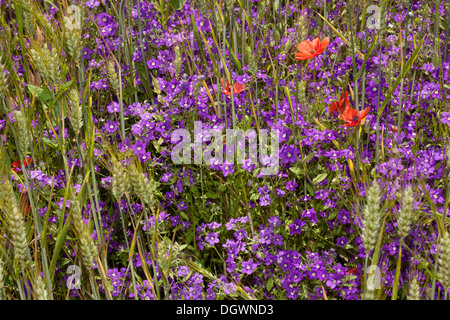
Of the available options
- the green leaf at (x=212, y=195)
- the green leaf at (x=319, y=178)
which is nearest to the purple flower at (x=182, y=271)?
the green leaf at (x=212, y=195)

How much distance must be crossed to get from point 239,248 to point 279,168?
0.37 metres

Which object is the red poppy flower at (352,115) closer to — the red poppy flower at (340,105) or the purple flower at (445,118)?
the red poppy flower at (340,105)

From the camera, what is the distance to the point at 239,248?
1977mm

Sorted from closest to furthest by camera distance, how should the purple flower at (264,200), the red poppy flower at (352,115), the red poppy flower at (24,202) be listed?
the red poppy flower at (24,202)
the red poppy flower at (352,115)
the purple flower at (264,200)

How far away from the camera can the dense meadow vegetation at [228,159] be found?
184 centimetres

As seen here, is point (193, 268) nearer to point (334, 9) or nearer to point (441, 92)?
point (441, 92)

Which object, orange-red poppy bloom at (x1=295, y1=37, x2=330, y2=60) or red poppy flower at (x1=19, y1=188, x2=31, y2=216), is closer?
red poppy flower at (x1=19, y1=188, x2=31, y2=216)

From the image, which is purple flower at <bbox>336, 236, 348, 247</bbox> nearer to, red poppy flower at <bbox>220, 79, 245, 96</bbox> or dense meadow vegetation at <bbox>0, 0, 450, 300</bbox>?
dense meadow vegetation at <bbox>0, 0, 450, 300</bbox>

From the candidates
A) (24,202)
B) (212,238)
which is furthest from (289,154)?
(24,202)

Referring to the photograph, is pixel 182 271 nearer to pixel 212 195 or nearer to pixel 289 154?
pixel 212 195

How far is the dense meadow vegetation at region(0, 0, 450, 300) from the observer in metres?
1.84

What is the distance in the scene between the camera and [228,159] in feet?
6.81

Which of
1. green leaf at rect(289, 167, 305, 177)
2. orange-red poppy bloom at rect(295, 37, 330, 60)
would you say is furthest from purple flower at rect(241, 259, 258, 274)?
orange-red poppy bloom at rect(295, 37, 330, 60)
